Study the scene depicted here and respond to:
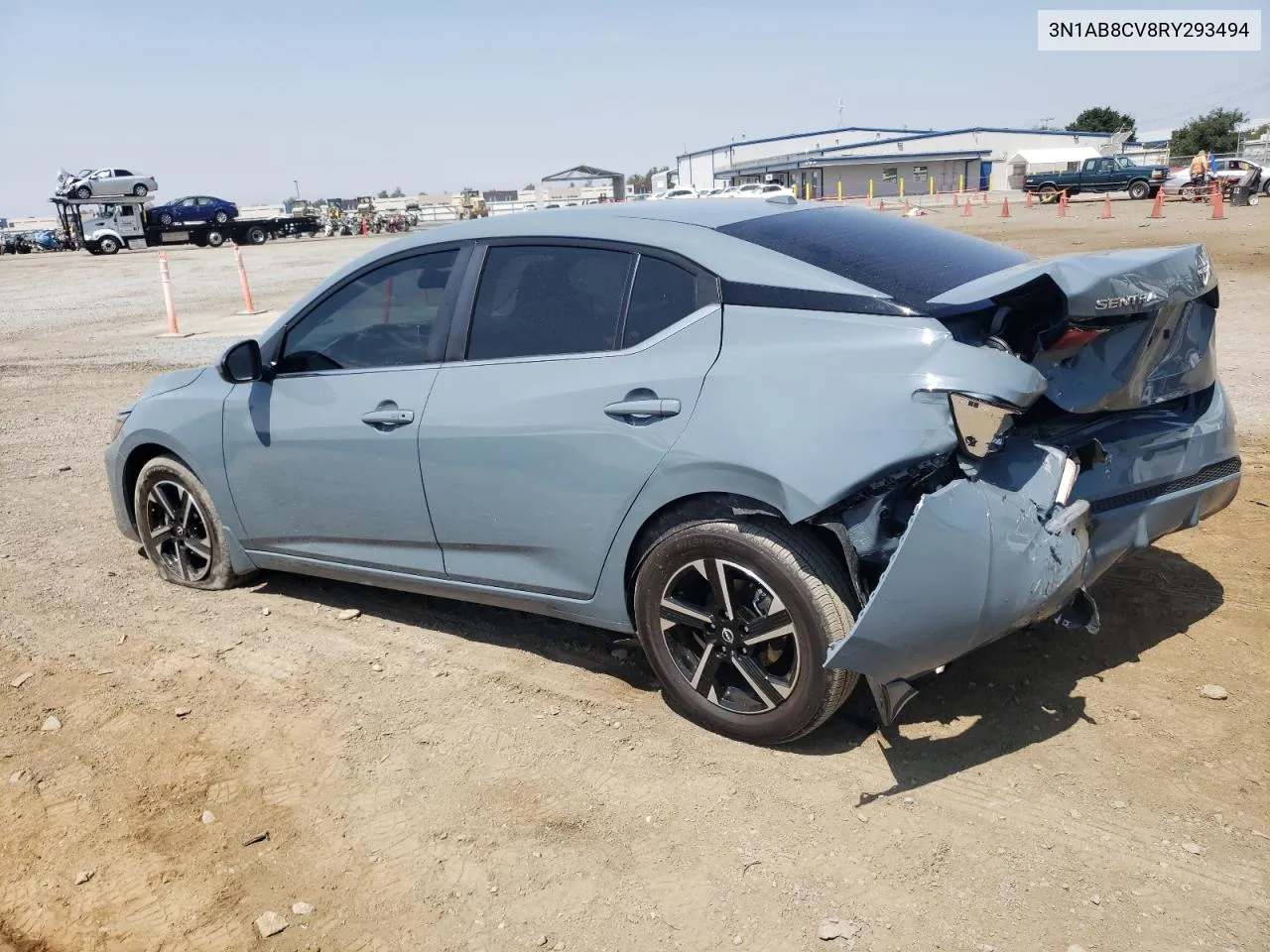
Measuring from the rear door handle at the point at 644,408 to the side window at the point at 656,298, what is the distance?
0.23 metres

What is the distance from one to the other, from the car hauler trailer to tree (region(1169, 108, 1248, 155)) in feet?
219

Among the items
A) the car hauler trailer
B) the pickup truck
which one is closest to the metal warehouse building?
the pickup truck

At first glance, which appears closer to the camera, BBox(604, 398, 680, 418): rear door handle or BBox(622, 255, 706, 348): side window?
BBox(604, 398, 680, 418): rear door handle

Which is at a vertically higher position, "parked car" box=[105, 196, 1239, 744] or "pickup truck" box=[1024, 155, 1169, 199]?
"pickup truck" box=[1024, 155, 1169, 199]

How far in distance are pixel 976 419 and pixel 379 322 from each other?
7.92ft

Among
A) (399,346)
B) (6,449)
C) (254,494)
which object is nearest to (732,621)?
(399,346)

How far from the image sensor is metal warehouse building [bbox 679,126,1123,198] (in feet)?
254

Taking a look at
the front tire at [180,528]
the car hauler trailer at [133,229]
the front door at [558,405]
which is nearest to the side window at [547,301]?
the front door at [558,405]

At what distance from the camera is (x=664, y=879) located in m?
2.81

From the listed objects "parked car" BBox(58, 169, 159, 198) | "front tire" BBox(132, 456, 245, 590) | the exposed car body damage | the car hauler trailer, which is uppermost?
"parked car" BBox(58, 169, 159, 198)

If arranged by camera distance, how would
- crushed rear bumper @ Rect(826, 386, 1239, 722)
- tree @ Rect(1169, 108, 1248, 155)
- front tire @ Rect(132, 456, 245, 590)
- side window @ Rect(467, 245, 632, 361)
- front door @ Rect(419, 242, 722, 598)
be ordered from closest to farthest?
1. crushed rear bumper @ Rect(826, 386, 1239, 722)
2. front door @ Rect(419, 242, 722, 598)
3. side window @ Rect(467, 245, 632, 361)
4. front tire @ Rect(132, 456, 245, 590)
5. tree @ Rect(1169, 108, 1248, 155)

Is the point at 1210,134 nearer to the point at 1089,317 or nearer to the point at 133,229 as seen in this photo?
the point at 133,229

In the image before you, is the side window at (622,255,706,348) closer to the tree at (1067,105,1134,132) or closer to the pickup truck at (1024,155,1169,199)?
the pickup truck at (1024,155,1169,199)

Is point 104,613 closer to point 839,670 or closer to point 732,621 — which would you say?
point 732,621
